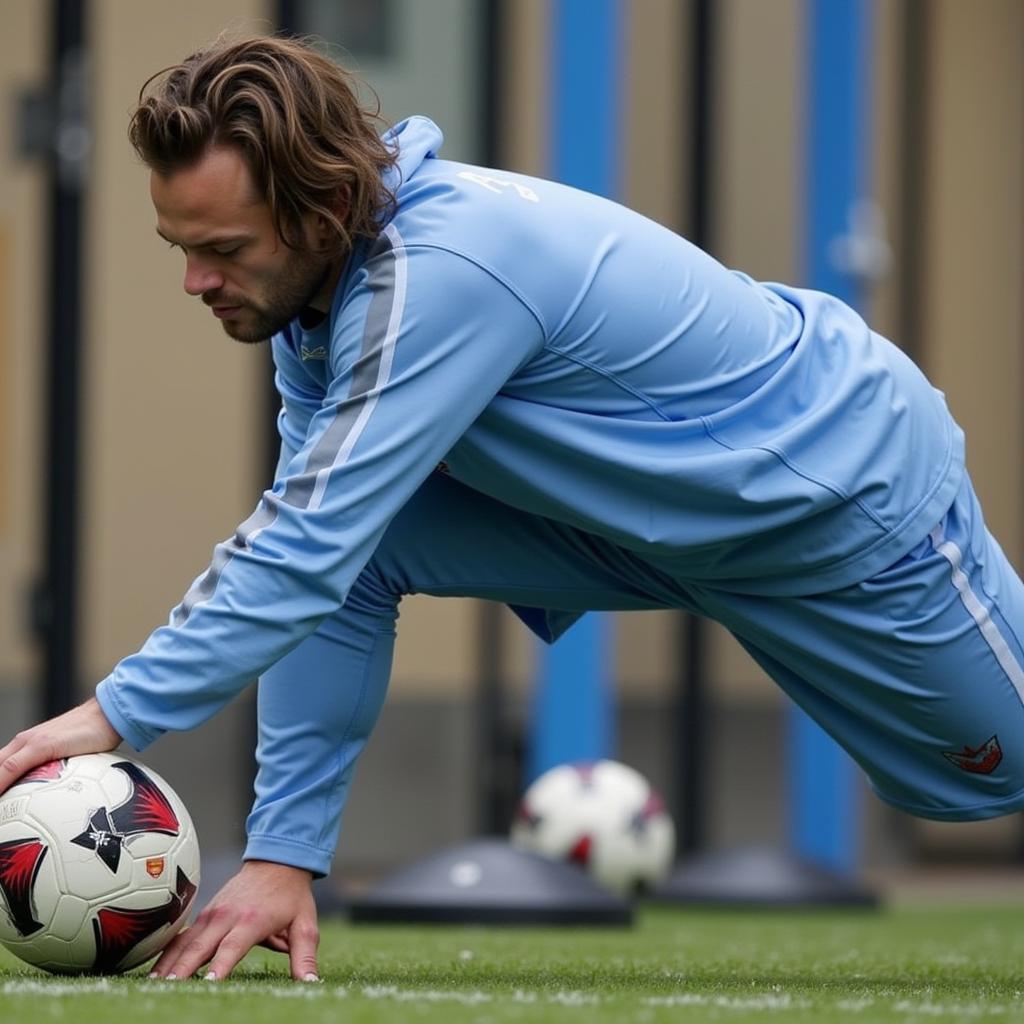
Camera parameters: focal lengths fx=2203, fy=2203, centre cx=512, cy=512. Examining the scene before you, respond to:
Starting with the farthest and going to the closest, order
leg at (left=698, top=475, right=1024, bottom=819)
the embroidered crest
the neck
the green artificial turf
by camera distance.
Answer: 1. the embroidered crest
2. leg at (left=698, top=475, right=1024, bottom=819)
3. the neck
4. the green artificial turf

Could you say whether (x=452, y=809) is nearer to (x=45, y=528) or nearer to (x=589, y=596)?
(x=45, y=528)

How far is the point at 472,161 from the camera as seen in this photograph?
889 cm

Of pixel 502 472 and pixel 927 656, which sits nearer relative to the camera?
pixel 502 472

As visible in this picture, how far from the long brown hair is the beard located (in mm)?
44

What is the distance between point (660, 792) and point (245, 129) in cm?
675

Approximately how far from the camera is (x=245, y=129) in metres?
3.20

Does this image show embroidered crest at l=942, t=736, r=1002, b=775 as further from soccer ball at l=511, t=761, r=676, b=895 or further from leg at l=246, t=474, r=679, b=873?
soccer ball at l=511, t=761, r=676, b=895

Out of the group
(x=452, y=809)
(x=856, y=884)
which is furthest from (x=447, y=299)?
(x=452, y=809)

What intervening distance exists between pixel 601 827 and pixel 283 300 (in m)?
3.81

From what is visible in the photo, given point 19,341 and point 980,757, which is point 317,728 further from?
point 19,341

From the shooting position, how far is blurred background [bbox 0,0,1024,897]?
822 cm

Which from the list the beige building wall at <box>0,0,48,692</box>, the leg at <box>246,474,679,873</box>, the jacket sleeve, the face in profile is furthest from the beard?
the beige building wall at <box>0,0,48,692</box>

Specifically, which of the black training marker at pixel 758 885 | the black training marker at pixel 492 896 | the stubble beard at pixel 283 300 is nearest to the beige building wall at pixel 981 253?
the black training marker at pixel 758 885

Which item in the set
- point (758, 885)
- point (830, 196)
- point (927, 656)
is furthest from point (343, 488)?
point (830, 196)
